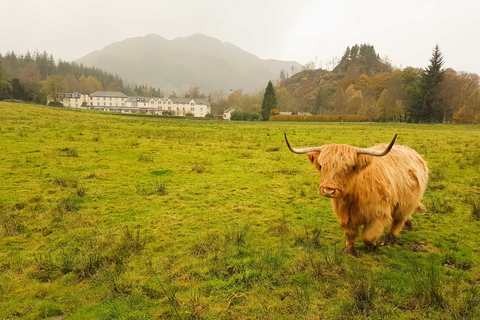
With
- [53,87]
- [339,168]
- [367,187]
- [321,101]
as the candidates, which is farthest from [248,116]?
[339,168]

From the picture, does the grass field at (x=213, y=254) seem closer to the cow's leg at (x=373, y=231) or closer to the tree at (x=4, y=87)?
the cow's leg at (x=373, y=231)

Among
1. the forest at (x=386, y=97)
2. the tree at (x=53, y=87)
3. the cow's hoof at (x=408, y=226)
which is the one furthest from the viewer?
the tree at (x=53, y=87)

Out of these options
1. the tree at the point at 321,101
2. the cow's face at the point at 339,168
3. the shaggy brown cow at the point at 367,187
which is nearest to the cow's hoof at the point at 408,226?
the shaggy brown cow at the point at 367,187

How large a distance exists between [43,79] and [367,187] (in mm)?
181486

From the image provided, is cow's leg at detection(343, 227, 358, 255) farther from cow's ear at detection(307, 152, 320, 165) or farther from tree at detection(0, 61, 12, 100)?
tree at detection(0, 61, 12, 100)

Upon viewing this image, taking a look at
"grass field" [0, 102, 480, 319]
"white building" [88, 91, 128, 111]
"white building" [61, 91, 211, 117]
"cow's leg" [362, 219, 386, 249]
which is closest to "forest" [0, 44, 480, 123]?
"white building" [61, 91, 211, 117]

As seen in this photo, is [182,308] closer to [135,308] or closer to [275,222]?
[135,308]

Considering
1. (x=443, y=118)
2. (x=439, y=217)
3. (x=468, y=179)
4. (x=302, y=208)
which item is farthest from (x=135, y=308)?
(x=443, y=118)

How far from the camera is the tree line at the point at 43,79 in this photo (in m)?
75.1

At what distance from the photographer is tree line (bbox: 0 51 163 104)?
246 ft

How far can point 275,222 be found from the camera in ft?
18.8

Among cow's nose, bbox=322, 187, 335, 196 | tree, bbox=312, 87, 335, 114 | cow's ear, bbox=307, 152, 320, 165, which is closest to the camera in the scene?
cow's nose, bbox=322, 187, 335, 196

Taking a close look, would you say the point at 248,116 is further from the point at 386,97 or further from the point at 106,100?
the point at 106,100

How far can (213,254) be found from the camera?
4227 mm
